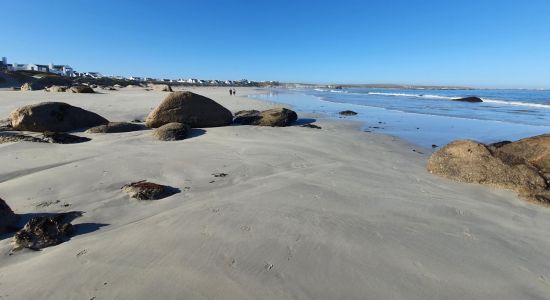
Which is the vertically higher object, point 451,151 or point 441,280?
point 451,151

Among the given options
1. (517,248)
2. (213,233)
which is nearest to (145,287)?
(213,233)

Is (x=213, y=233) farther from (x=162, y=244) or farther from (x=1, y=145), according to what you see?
(x=1, y=145)

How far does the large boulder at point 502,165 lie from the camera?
5.07 metres

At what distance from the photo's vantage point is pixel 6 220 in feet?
11.4

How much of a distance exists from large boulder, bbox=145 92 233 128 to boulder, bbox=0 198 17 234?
6129 millimetres

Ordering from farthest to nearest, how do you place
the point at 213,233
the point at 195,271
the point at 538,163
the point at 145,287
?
the point at 538,163
the point at 213,233
the point at 195,271
the point at 145,287

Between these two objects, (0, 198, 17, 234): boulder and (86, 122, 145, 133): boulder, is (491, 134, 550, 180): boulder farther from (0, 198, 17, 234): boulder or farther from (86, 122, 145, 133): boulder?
(86, 122, 145, 133): boulder

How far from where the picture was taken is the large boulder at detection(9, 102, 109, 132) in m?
8.65

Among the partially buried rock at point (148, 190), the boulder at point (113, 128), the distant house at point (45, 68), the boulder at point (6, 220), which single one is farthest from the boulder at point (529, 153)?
the distant house at point (45, 68)

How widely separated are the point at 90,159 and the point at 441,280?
18.4 feet

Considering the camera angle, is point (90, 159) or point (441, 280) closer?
point (441, 280)

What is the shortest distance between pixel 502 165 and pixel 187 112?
749cm

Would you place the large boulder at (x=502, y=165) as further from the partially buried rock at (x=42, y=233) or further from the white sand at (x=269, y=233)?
the partially buried rock at (x=42, y=233)

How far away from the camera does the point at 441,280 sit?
277 cm
